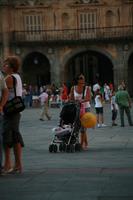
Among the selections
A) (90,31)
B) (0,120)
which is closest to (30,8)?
(90,31)

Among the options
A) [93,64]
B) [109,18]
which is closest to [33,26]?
[109,18]

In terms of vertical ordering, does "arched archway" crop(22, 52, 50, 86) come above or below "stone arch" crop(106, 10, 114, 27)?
below

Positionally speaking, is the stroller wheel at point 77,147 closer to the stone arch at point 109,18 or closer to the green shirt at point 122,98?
the green shirt at point 122,98

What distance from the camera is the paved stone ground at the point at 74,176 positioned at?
823 centimetres

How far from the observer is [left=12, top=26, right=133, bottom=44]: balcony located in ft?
180

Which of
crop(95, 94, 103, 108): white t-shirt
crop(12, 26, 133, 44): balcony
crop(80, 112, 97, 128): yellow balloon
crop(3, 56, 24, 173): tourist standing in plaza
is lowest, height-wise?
crop(95, 94, 103, 108): white t-shirt

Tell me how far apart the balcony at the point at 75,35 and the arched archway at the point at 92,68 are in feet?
19.1

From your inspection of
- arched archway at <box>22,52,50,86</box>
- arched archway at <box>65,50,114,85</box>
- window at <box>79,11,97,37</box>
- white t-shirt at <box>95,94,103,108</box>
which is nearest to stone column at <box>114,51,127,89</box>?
window at <box>79,11,97,37</box>

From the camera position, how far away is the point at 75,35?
55500 mm

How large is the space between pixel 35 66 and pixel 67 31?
213 inches

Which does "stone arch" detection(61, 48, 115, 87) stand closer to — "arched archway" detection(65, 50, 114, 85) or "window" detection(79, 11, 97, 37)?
"arched archway" detection(65, 50, 114, 85)

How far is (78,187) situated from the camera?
28.7 ft

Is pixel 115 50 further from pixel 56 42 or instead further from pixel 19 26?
pixel 19 26

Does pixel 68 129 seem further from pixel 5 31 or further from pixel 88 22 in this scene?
pixel 88 22
